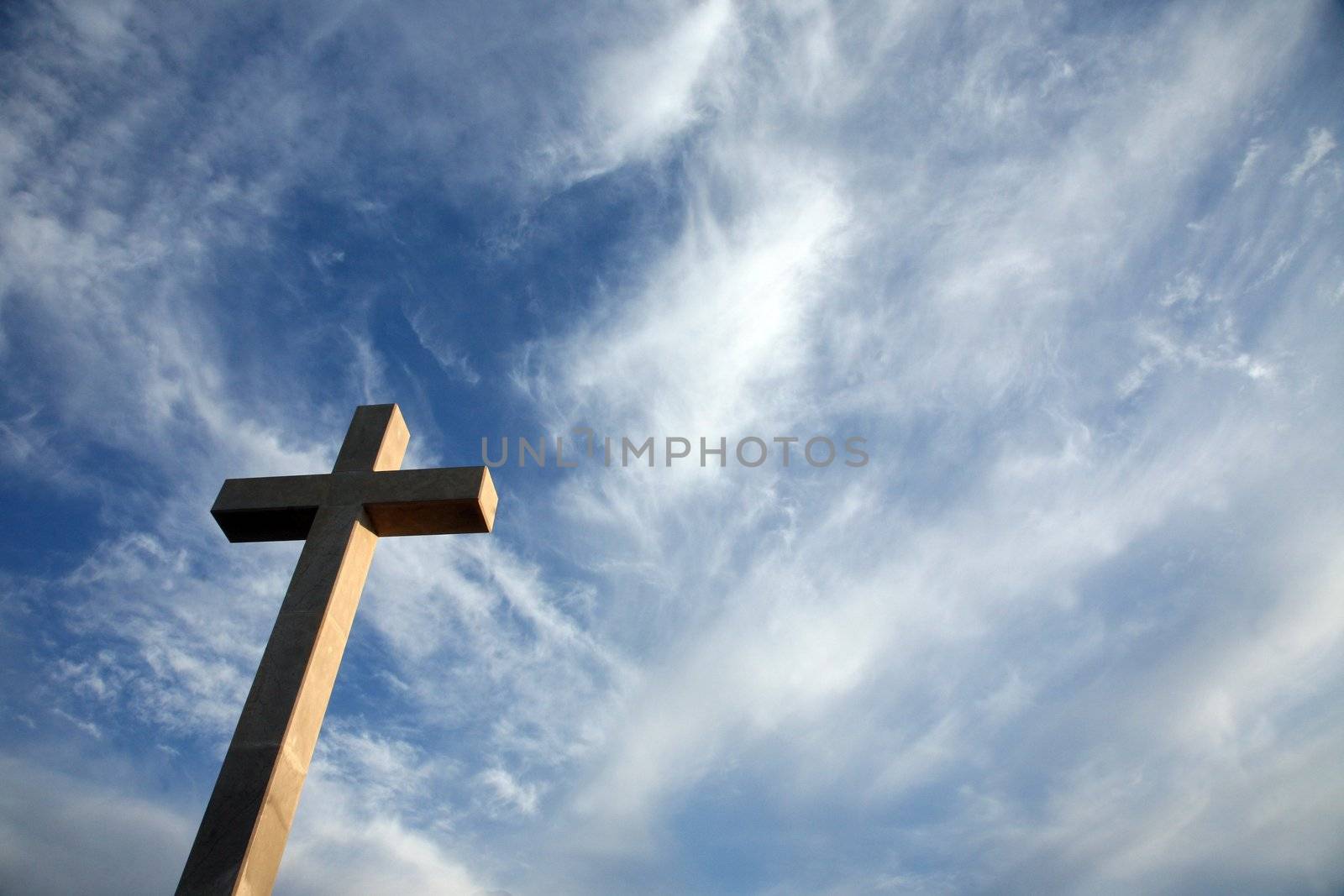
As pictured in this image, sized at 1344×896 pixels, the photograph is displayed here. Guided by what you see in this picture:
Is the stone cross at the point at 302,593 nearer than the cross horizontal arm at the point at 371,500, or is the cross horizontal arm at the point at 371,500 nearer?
the stone cross at the point at 302,593

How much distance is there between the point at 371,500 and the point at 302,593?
113 cm

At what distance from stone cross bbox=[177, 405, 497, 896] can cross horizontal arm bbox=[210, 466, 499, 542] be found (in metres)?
0.01

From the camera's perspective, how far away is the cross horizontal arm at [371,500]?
820 cm

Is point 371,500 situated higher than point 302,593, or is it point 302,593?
point 371,500

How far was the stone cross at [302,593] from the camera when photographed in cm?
597

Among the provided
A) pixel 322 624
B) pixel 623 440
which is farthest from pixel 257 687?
pixel 623 440

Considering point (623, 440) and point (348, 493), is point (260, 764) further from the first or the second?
point (623, 440)

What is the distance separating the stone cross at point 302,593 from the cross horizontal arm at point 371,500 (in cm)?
1

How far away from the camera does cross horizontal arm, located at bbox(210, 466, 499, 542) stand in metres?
8.20

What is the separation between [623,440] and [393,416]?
158 inches

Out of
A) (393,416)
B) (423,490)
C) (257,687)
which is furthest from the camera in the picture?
(393,416)

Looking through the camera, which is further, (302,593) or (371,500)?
(371,500)

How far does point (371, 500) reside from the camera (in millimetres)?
8172

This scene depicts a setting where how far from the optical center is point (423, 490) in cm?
820
